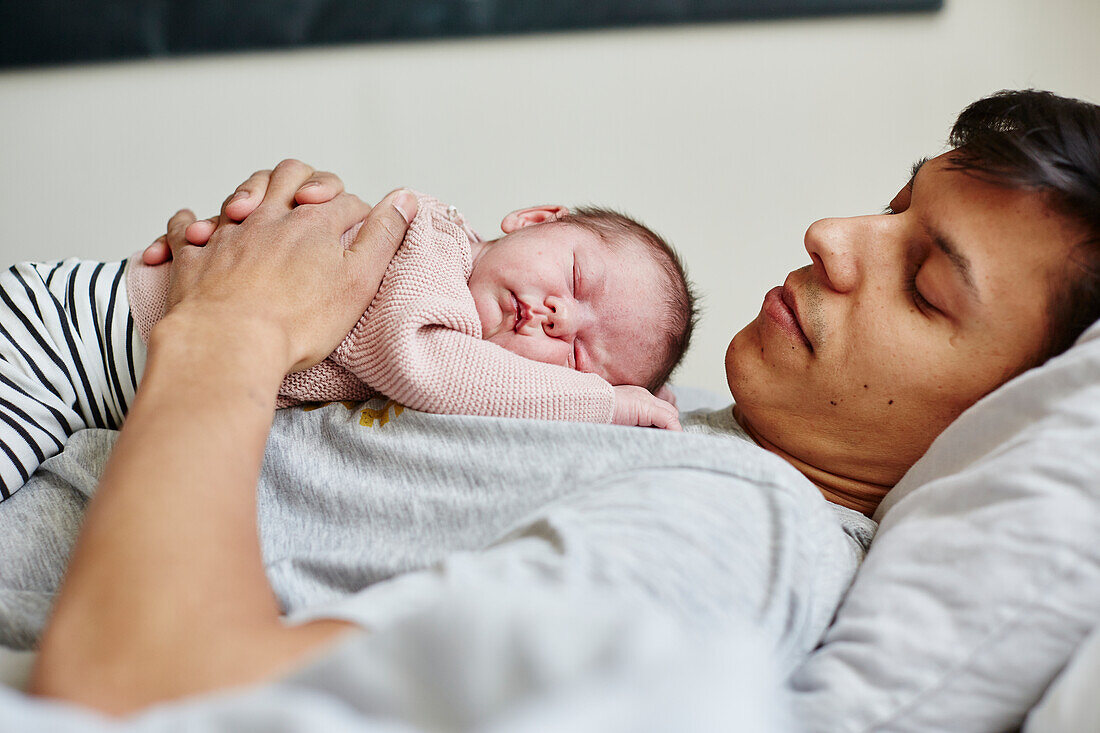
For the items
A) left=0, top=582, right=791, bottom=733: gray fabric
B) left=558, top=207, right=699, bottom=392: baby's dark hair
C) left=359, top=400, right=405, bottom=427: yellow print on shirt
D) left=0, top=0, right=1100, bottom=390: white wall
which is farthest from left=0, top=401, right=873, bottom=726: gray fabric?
left=0, top=0, right=1100, bottom=390: white wall

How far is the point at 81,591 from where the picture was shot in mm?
539

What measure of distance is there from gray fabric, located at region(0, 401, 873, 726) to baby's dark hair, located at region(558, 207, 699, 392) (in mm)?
362

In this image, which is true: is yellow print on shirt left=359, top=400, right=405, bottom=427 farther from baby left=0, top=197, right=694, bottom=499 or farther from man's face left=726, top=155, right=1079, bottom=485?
man's face left=726, top=155, right=1079, bottom=485

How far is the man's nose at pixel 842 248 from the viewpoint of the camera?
99 centimetres

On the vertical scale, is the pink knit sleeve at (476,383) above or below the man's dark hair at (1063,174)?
below

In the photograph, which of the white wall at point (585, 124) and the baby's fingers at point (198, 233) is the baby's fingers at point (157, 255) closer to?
the baby's fingers at point (198, 233)

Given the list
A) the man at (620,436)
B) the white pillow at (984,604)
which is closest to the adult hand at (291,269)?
the man at (620,436)

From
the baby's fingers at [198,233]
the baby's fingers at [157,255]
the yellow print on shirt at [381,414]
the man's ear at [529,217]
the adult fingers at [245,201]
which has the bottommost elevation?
the yellow print on shirt at [381,414]

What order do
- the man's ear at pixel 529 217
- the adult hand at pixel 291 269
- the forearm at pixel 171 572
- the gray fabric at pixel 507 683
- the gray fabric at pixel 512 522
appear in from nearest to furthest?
the gray fabric at pixel 507 683, the forearm at pixel 171 572, the gray fabric at pixel 512 522, the adult hand at pixel 291 269, the man's ear at pixel 529 217

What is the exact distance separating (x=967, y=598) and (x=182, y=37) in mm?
1975

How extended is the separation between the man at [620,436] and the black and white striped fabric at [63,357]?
0.12m

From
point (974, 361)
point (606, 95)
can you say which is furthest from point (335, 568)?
point (606, 95)

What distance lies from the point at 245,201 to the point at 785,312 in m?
0.71

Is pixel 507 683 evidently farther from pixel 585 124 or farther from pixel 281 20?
pixel 281 20
